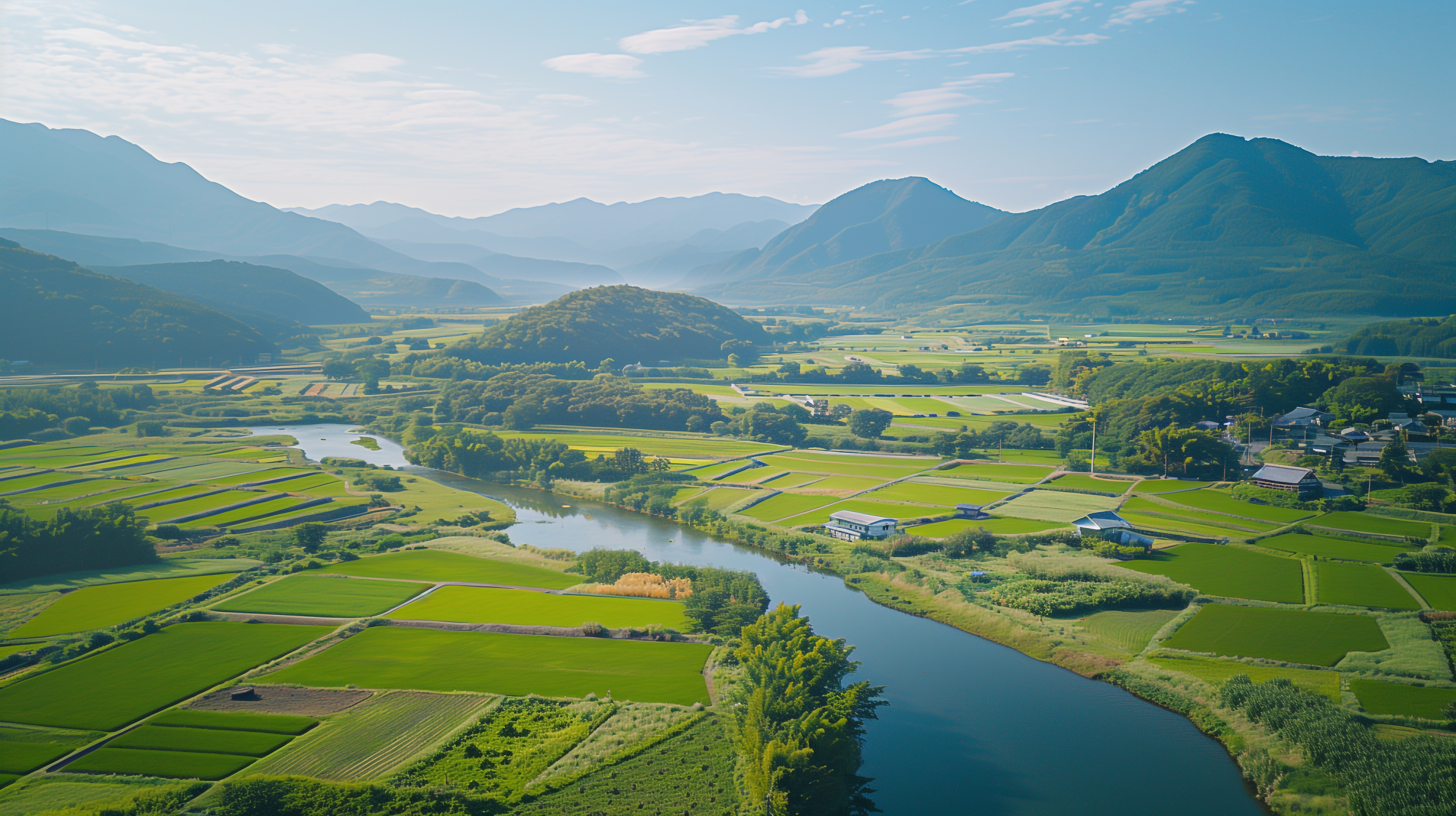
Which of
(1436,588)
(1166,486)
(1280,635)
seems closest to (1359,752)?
(1280,635)

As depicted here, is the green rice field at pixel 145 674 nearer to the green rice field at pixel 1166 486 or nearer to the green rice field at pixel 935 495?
the green rice field at pixel 935 495

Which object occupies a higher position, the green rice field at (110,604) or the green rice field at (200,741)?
the green rice field at (110,604)

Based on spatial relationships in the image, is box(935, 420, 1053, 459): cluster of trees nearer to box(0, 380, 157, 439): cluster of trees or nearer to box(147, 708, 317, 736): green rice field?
box(147, 708, 317, 736): green rice field

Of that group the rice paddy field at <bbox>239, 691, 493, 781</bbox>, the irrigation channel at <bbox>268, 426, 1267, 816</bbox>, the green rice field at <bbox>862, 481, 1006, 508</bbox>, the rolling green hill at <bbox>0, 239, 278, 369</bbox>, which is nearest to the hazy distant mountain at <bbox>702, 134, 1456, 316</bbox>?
the green rice field at <bbox>862, 481, 1006, 508</bbox>

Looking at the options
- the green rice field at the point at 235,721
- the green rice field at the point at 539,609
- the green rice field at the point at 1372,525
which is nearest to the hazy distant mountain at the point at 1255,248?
the green rice field at the point at 1372,525

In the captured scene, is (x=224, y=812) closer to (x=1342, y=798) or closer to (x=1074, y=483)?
(x=1342, y=798)

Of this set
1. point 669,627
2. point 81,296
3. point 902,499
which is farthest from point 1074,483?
point 81,296

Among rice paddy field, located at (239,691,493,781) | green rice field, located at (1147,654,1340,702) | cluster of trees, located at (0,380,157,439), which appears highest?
cluster of trees, located at (0,380,157,439)
